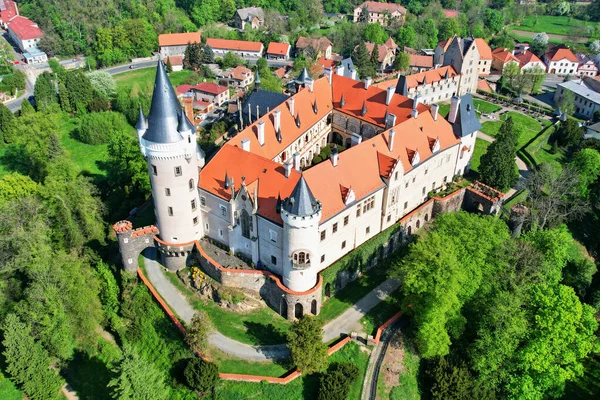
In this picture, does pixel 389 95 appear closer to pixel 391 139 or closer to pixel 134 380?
pixel 391 139

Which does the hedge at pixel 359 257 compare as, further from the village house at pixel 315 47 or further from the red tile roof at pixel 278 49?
the red tile roof at pixel 278 49

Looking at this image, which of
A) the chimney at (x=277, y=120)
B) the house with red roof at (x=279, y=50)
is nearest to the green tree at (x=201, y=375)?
the chimney at (x=277, y=120)

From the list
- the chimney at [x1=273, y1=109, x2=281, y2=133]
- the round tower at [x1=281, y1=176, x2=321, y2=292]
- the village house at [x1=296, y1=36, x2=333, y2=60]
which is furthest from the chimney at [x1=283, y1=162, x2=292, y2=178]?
the village house at [x1=296, y1=36, x2=333, y2=60]

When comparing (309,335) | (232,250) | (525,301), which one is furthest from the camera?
(232,250)

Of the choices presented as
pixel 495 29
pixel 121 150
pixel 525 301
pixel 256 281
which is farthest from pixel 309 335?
pixel 495 29

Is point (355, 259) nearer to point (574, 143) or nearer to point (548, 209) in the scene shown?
point (548, 209)

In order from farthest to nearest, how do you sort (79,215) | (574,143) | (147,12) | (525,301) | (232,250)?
(147,12) → (574,143) → (79,215) → (232,250) → (525,301)

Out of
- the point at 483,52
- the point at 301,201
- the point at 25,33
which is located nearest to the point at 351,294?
the point at 301,201
